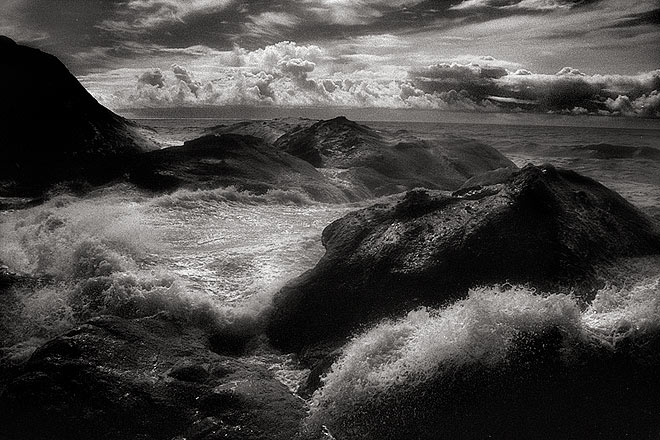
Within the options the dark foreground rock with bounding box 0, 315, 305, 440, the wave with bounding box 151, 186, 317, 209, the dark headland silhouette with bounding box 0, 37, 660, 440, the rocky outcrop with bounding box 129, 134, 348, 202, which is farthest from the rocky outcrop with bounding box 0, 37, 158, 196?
the dark foreground rock with bounding box 0, 315, 305, 440

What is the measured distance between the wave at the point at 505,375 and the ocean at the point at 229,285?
0.02 metres

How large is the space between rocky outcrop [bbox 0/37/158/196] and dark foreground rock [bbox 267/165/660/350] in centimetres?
849

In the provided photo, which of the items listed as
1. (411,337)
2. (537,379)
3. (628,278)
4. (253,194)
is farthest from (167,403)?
(253,194)

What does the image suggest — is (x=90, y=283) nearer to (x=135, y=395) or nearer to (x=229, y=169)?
(x=135, y=395)

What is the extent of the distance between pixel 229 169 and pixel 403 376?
31.8ft

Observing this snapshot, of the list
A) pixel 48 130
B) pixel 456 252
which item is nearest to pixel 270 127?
pixel 48 130

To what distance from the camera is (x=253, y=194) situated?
1261 centimetres

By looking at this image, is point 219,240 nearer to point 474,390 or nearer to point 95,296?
point 95,296

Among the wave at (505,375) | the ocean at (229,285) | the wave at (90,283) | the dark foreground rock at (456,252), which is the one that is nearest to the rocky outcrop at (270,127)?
the ocean at (229,285)

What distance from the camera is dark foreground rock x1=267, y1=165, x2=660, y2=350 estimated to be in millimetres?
6359

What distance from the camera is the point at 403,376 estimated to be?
Answer: 5.08 metres

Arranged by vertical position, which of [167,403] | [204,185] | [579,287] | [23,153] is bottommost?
[167,403]

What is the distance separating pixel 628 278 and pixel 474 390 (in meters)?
3.18

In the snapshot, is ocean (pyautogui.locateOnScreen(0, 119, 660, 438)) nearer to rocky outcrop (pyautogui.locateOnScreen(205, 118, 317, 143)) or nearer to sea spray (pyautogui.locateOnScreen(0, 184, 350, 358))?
sea spray (pyautogui.locateOnScreen(0, 184, 350, 358))
